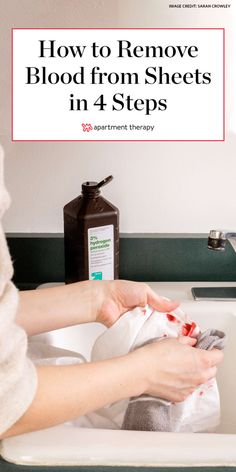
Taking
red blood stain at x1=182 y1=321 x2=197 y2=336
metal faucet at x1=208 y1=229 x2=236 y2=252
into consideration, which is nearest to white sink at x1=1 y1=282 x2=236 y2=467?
red blood stain at x1=182 y1=321 x2=197 y2=336

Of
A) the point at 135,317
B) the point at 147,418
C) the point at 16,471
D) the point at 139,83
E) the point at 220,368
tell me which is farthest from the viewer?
the point at 139,83

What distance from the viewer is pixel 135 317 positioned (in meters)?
1.31

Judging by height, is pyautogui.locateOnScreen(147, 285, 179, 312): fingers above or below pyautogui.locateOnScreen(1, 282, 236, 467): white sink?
above

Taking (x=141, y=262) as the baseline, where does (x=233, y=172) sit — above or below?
above

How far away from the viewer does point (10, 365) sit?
2.96ft

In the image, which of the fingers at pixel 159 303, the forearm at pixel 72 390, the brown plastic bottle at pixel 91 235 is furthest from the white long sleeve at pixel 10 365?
the brown plastic bottle at pixel 91 235

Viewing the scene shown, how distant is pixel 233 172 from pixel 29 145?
431 mm

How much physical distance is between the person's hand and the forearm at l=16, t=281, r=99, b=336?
0.06 ft

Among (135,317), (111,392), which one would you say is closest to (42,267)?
(135,317)

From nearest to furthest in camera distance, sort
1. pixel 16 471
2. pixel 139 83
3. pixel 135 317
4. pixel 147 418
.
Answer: pixel 16 471 < pixel 147 418 < pixel 135 317 < pixel 139 83

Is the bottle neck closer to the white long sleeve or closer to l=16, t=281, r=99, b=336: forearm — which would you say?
l=16, t=281, r=99, b=336: forearm

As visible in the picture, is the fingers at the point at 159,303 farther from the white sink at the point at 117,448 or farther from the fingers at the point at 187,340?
the white sink at the point at 117,448

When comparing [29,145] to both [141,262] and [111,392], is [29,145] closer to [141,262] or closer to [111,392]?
[141,262]

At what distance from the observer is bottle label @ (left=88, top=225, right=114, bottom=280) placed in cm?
149
